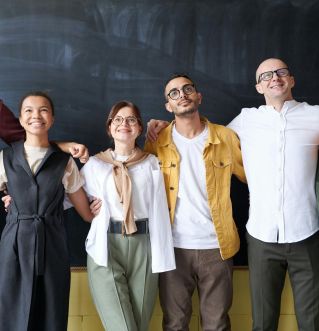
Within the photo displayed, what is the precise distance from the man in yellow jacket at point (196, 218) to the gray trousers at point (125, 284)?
19cm

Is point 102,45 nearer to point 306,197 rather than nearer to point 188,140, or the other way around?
point 188,140

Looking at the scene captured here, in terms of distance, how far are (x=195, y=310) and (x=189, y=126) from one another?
1.21 metres

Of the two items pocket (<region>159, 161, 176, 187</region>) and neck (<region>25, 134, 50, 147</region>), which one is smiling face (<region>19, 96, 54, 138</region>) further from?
pocket (<region>159, 161, 176, 187</region>)

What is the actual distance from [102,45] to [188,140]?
0.86m

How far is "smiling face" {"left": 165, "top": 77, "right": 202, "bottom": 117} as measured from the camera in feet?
7.41

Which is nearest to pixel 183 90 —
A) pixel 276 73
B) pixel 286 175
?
pixel 276 73

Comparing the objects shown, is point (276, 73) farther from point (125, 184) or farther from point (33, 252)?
point (33, 252)

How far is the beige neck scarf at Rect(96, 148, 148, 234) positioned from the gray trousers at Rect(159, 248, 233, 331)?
37 cm

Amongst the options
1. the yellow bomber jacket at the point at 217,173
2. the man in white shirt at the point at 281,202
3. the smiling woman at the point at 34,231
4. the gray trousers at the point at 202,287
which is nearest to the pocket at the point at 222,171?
the yellow bomber jacket at the point at 217,173

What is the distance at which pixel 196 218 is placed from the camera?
2.27m

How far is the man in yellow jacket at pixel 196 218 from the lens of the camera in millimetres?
2273

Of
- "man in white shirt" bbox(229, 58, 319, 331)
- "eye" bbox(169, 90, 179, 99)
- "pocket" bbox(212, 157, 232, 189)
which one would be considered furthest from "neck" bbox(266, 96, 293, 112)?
"eye" bbox(169, 90, 179, 99)

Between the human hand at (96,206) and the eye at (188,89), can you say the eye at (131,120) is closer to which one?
the eye at (188,89)

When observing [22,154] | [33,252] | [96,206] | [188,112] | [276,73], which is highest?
[276,73]
